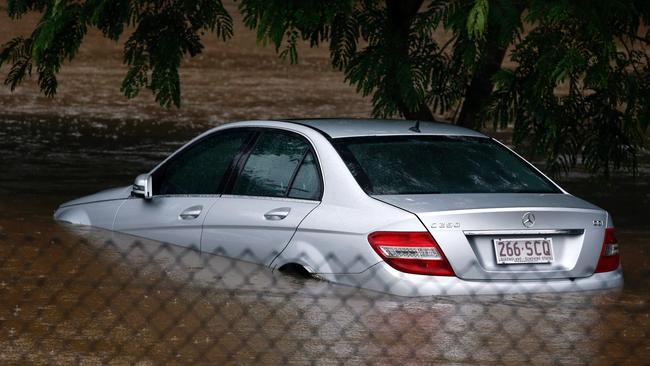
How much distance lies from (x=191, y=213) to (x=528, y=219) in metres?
2.73

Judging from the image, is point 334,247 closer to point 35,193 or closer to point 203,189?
point 203,189

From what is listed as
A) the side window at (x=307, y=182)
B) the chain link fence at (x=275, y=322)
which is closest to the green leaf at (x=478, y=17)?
the side window at (x=307, y=182)

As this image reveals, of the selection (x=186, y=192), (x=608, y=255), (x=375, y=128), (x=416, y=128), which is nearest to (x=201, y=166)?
(x=186, y=192)

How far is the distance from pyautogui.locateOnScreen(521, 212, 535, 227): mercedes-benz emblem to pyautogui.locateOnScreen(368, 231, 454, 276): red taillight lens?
53 cm

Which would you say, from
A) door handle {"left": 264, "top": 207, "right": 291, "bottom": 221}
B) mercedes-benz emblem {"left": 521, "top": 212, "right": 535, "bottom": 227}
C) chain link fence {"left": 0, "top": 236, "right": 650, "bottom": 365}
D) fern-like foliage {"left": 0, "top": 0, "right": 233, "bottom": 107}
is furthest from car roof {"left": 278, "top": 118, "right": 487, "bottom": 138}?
fern-like foliage {"left": 0, "top": 0, "right": 233, "bottom": 107}

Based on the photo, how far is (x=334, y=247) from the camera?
9344 millimetres

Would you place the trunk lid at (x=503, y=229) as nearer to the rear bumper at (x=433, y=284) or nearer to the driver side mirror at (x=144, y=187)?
the rear bumper at (x=433, y=284)

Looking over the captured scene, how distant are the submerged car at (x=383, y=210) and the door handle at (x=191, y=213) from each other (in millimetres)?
13

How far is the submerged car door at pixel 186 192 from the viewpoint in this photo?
1079 centimetres

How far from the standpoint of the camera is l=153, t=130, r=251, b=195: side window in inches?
428

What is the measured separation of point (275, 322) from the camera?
901 centimetres

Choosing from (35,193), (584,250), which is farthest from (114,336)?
(35,193)

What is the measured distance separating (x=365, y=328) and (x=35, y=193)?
8172 millimetres

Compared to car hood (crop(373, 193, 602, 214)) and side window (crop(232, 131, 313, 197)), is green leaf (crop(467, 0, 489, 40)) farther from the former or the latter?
car hood (crop(373, 193, 602, 214))
